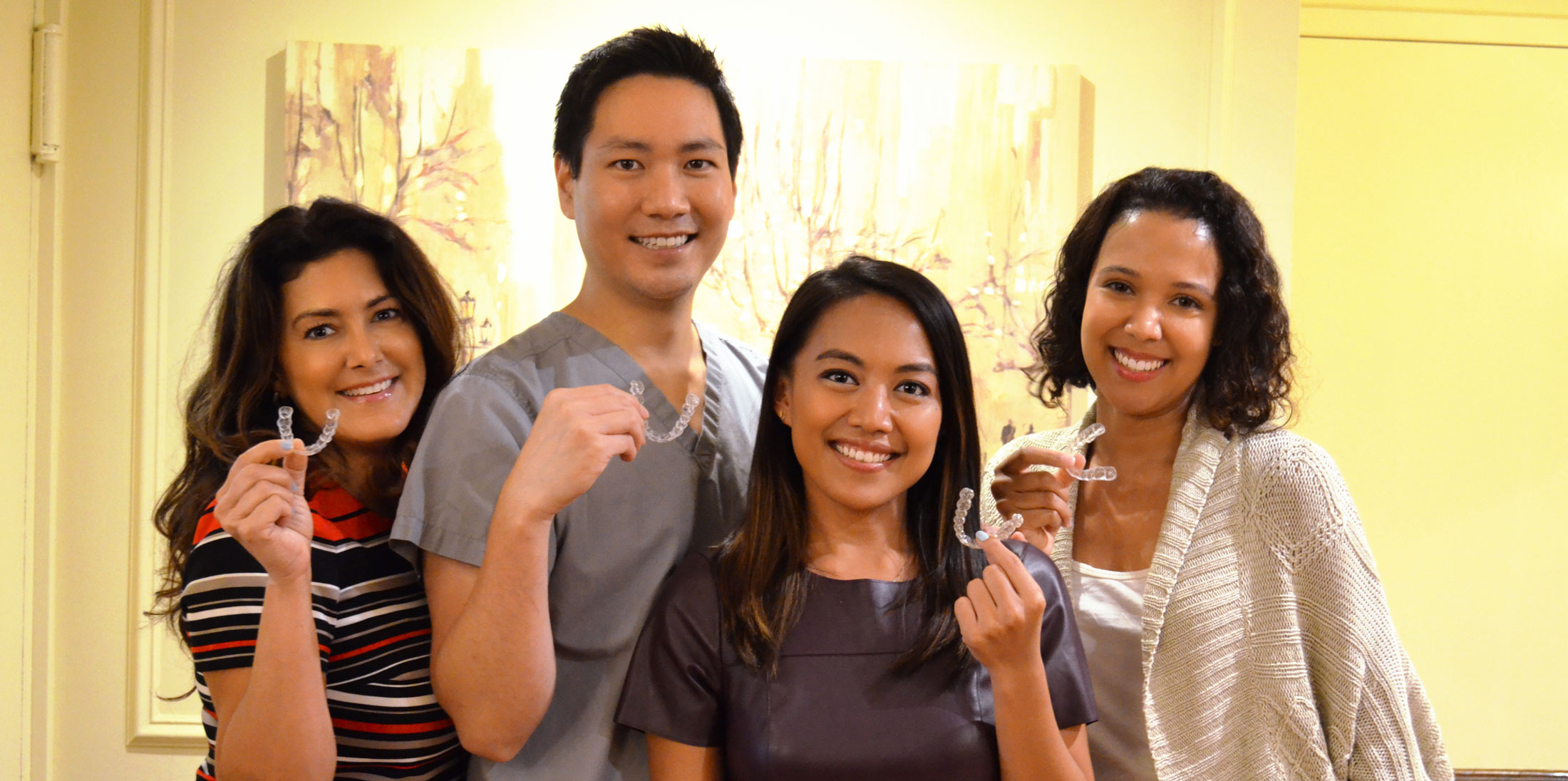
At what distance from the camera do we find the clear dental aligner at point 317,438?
4.27 ft

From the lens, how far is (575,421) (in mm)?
1269

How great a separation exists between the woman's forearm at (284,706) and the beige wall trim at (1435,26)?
3.22m

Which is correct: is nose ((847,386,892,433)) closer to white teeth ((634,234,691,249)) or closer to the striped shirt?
white teeth ((634,234,691,249))

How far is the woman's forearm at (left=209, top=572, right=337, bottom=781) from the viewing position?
4.25 feet

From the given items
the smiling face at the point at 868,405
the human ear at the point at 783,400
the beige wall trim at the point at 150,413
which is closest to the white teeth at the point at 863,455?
the smiling face at the point at 868,405

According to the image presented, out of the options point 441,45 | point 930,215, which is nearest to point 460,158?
point 441,45

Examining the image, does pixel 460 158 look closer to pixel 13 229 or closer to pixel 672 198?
pixel 13 229

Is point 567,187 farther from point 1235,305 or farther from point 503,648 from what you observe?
point 1235,305

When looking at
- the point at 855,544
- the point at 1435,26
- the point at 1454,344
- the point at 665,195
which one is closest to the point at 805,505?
the point at 855,544

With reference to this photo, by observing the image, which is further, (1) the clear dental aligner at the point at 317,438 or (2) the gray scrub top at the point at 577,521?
(2) the gray scrub top at the point at 577,521

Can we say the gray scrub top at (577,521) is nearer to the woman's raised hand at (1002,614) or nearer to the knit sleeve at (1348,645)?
the woman's raised hand at (1002,614)

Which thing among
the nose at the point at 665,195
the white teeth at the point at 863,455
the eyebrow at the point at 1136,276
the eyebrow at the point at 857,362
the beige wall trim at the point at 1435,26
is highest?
the beige wall trim at the point at 1435,26

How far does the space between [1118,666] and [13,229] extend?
8.41 feet

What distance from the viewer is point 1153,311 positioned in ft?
5.30
